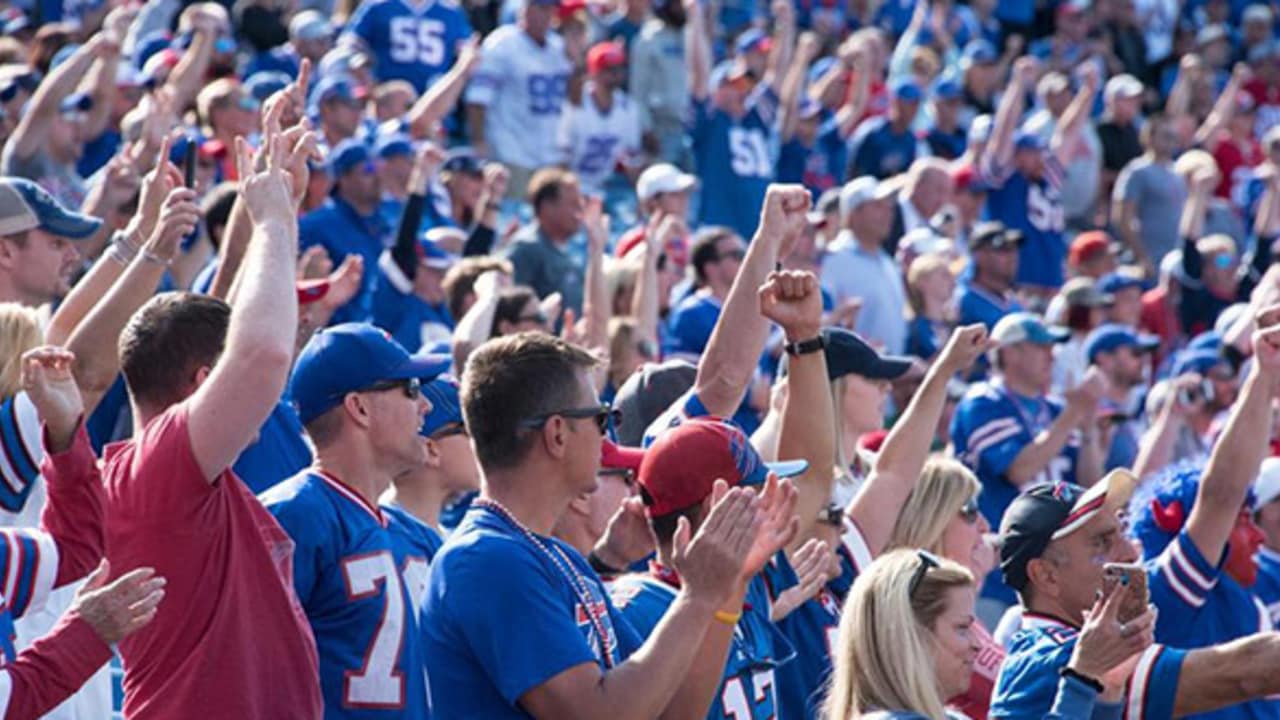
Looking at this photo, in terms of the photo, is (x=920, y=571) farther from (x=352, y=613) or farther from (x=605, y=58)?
(x=605, y=58)

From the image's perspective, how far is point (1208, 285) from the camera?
13227 millimetres

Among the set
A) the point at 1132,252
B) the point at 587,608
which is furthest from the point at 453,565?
the point at 1132,252

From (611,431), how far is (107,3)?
29.0ft

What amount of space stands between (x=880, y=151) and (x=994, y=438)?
271 inches

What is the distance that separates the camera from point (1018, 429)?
828 cm

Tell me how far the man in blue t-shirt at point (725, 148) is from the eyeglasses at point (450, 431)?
8.68 metres

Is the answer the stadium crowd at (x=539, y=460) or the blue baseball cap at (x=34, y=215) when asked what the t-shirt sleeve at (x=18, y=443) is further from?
the blue baseball cap at (x=34, y=215)

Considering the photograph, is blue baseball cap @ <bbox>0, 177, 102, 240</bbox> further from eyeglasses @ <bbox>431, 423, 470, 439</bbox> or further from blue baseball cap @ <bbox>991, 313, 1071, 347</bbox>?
blue baseball cap @ <bbox>991, 313, 1071, 347</bbox>

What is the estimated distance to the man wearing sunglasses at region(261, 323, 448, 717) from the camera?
4.01 metres

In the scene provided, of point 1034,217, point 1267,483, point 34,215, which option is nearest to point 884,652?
point 34,215

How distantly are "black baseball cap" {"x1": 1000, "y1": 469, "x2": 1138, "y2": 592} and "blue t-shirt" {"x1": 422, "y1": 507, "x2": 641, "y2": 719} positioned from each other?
1.24 meters

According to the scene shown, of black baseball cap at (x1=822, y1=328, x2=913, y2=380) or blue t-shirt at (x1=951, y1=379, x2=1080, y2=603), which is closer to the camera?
black baseball cap at (x1=822, y1=328, x2=913, y2=380)

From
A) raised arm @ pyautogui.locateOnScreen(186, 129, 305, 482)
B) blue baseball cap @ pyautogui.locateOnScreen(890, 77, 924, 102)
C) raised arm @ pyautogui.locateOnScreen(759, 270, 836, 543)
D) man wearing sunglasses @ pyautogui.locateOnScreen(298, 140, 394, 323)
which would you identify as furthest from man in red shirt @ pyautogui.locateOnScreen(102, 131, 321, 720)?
blue baseball cap @ pyautogui.locateOnScreen(890, 77, 924, 102)

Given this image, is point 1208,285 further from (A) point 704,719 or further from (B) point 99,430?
(A) point 704,719
